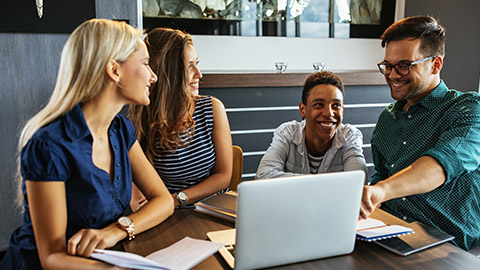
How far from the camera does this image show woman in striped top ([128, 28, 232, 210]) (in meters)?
2.03

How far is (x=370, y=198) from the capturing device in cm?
138

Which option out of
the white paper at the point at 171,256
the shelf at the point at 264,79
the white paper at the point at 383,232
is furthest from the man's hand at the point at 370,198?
the shelf at the point at 264,79

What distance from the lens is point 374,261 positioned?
1235 millimetres

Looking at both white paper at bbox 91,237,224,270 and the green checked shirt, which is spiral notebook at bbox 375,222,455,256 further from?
white paper at bbox 91,237,224,270

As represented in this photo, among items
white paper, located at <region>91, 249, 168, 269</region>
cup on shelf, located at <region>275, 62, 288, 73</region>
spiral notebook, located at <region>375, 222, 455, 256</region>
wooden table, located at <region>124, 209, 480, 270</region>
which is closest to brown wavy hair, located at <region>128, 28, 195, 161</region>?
wooden table, located at <region>124, 209, 480, 270</region>

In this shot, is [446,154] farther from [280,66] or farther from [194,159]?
[280,66]

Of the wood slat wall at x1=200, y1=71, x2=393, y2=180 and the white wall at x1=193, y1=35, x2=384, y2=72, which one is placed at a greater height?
the white wall at x1=193, y1=35, x2=384, y2=72

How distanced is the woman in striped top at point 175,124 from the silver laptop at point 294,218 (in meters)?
0.88

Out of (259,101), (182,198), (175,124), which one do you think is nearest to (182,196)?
(182,198)

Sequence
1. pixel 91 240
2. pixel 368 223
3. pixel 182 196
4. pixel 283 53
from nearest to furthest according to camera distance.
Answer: pixel 91 240 → pixel 368 223 → pixel 182 196 → pixel 283 53

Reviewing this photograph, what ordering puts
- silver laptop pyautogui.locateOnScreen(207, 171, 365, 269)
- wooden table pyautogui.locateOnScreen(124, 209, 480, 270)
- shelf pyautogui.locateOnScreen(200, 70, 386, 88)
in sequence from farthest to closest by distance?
shelf pyautogui.locateOnScreen(200, 70, 386, 88) < wooden table pyautogui.locateOnScreen(124, 209, 480, 270) < silver laptop pyautogui.locateOnScreen(207, 171, 365, 269)

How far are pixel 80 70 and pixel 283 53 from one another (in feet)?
10.7

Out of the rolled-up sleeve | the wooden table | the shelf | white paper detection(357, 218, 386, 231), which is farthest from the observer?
the shelf

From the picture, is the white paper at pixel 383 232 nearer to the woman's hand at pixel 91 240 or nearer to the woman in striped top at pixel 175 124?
the woman's hand at pixel 91 240
